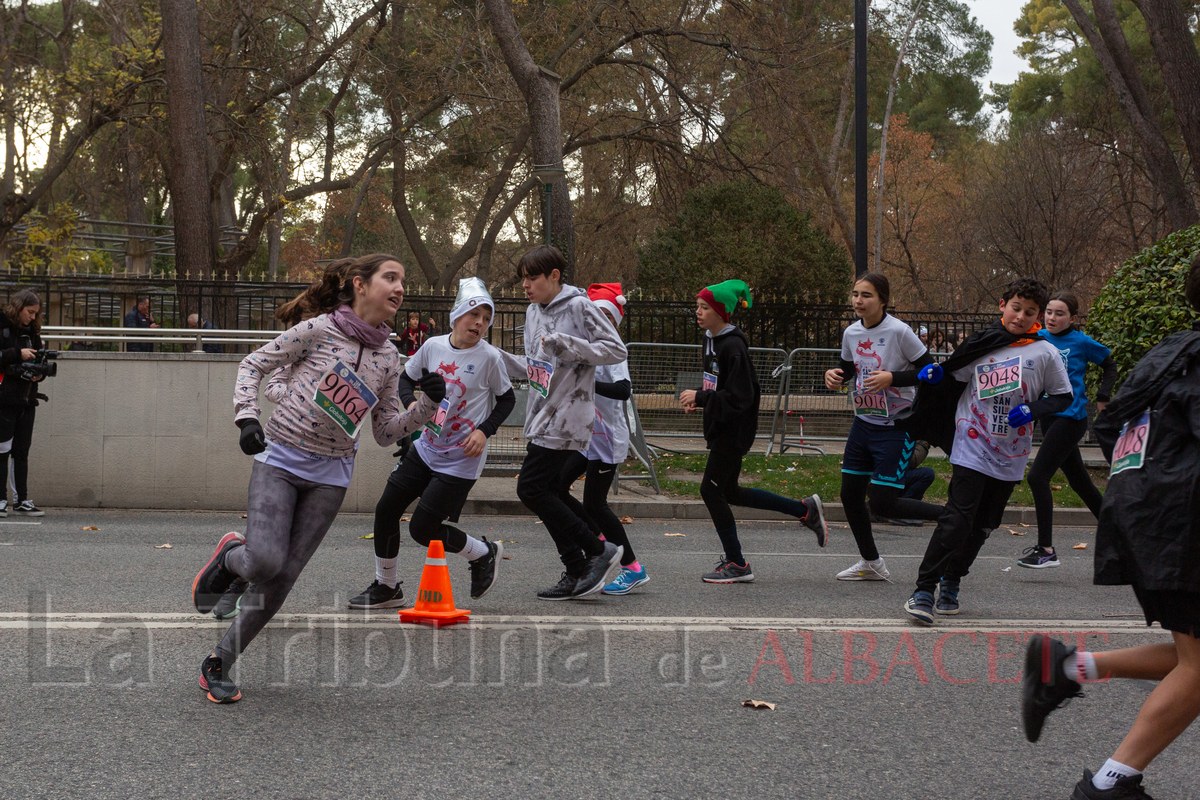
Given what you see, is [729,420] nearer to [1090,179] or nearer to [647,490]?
[647,490]

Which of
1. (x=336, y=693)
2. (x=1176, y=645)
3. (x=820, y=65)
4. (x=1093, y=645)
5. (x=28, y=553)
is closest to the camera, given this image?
(x=1176, y=645)

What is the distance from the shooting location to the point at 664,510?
10.6 meters

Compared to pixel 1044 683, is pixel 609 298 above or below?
above

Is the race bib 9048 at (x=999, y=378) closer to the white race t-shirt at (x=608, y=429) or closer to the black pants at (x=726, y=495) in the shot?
the black pants at (x=726, y=495)

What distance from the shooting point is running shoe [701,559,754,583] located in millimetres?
6926

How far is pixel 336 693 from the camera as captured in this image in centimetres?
434

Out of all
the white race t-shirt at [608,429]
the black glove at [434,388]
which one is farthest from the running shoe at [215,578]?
the white race t-shirt at [608,429]

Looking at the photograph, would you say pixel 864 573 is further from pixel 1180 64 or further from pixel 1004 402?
pixel 1180 64

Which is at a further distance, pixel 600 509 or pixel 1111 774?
pixel 600 509

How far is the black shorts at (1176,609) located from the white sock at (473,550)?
11.4 feet

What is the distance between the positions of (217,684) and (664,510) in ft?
22.1

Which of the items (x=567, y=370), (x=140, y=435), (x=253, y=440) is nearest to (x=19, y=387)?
(x=140, y=435)

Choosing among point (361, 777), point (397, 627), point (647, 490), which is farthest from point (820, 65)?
point (361, 777)

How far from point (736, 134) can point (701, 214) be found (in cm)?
1227
